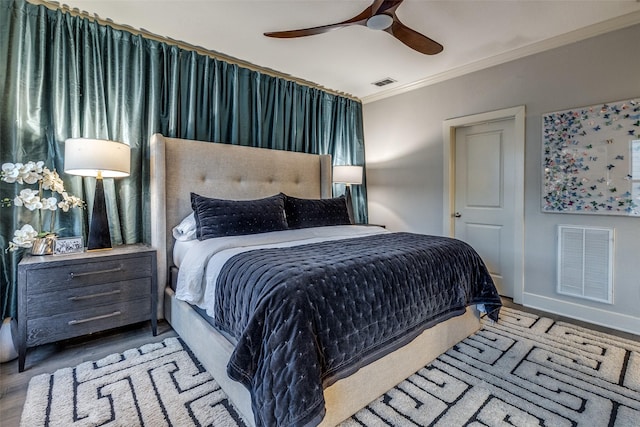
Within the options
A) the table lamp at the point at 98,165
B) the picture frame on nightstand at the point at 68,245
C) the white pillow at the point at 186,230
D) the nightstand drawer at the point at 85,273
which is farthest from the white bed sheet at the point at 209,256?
the picture frame on nightstand at the point at 68,245

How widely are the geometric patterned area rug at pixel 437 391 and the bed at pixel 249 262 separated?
100mm

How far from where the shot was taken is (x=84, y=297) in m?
2.00

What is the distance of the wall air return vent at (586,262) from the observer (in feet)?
8.53

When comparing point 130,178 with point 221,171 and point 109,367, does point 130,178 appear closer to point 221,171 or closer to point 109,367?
point 221,171

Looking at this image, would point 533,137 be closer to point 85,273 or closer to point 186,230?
point 186,230

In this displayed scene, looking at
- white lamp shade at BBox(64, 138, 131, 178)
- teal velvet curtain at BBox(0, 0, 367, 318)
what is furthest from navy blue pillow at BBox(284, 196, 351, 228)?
white lamp shade at BBox(64, 138, 131, 178)

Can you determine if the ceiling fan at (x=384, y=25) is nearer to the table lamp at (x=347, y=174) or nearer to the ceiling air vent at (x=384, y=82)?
the ceiling air vent at (x=384, y=82)

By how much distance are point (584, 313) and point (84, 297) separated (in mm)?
4028

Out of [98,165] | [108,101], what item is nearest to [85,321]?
[98,165]

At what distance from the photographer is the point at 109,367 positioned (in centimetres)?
188

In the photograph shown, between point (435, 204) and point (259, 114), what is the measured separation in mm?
2381

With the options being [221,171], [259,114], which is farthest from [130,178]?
[259,114]

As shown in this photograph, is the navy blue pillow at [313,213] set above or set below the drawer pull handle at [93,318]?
above

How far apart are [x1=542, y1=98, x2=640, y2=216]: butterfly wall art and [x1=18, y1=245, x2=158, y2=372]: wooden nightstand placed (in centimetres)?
359
